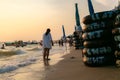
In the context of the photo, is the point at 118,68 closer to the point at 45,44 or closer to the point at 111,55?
the point at 111,55

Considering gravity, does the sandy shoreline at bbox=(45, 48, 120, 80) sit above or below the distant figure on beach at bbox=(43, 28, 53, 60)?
below

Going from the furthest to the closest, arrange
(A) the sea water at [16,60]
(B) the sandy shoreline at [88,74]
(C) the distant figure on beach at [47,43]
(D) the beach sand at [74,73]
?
(C) the distant figure on beach at [47,43], (A) the sea water at [16,60], (D) the beach sand at [74,73], (B) the sandy shoreline at [88,74]

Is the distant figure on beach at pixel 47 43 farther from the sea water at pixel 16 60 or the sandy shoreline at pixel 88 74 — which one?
the sandy shoreline at pixel 88 74

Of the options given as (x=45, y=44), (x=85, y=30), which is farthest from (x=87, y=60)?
(x=45, y=44)

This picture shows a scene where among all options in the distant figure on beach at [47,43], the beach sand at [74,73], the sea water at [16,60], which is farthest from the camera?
the distant figure on beach at [47,43]

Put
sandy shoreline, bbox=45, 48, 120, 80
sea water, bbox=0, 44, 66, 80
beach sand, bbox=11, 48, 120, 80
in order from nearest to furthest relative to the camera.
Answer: sandy shoreline, bbox=45, 48, 120, 80 < beach sand, bbox=11, 48, 120, 80 < sea water, bbox=0, 44, 66, 80

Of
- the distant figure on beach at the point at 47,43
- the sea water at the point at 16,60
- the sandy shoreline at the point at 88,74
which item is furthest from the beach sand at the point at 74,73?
the distant figure on beach at the point at 47,43

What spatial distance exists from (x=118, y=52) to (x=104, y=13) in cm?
123

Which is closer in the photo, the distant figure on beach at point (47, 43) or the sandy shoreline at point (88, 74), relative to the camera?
the sandy shoreline at point (88, 74)

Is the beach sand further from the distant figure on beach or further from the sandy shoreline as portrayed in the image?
the distant figure on beach

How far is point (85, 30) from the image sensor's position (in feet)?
23.3

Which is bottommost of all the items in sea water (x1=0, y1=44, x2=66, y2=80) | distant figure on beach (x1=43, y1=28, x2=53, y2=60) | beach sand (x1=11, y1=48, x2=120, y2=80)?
sea water (x1=0, y1=44, x2=66, y2=80)

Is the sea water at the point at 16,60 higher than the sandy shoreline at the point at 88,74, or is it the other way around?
the sandy shoreline at the point at 88,74

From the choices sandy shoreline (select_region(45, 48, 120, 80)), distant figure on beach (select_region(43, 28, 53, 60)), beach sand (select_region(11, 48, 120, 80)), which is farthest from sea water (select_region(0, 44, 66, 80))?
sandy shoreline (select_region(45, 48, 120, 80))
